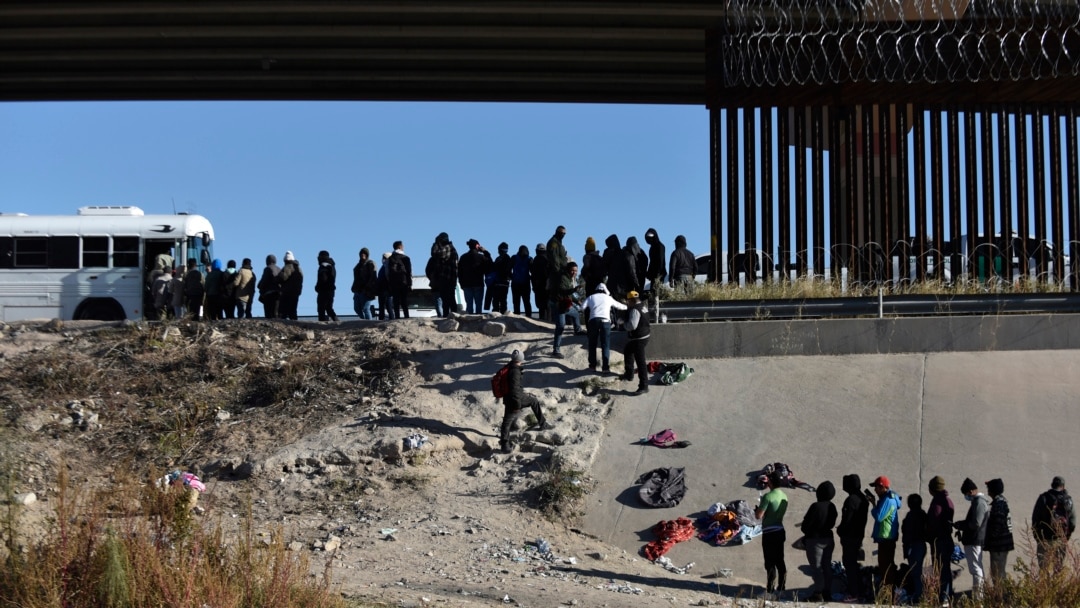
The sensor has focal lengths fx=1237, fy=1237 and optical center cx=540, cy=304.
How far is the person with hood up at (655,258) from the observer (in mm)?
20812

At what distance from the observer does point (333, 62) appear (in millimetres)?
27469

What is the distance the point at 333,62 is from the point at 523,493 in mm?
15527

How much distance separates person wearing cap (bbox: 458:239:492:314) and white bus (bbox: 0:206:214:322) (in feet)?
21.7

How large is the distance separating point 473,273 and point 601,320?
4.80 m

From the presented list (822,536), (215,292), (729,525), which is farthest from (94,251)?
(822,536)

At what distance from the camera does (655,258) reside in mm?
20906

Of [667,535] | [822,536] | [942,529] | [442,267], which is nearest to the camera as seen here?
[942,529]

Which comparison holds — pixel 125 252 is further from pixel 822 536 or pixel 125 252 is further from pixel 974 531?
pixel 974 531

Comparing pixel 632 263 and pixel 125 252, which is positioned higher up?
pixel 125 252

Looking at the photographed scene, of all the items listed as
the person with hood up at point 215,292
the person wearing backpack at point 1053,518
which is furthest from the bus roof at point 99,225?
the person wearing backpack at point 1053,518

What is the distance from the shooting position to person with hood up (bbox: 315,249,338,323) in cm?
2175

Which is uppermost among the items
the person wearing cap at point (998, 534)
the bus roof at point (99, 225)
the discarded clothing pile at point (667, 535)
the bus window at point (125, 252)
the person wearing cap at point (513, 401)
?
the bus roof at point (99, 225)

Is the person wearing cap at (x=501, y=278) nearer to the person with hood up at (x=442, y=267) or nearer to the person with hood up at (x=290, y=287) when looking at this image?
the person with hood up at (x=442, y=267)

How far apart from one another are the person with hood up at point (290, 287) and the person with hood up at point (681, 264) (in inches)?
256
